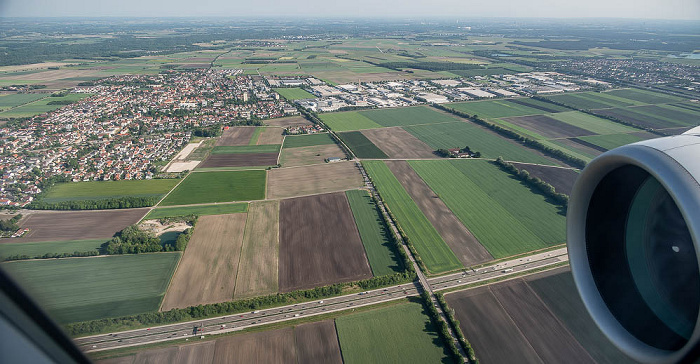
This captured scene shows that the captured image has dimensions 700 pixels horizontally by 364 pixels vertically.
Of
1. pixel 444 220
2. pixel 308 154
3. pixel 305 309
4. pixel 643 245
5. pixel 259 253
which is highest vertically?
pixel 643 245

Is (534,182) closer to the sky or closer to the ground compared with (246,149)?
closer to the ground

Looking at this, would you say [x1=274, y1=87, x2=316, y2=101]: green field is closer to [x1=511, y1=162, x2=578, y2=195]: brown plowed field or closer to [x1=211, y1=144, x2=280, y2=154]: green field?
[x1=211, y1=144, x2=280, y2=154]: green field

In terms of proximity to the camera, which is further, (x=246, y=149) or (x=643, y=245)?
(x=246, y=149)

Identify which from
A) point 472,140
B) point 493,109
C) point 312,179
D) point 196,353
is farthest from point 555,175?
point 196,353

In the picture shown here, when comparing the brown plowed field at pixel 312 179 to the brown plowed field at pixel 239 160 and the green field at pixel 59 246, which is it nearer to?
the brown plowed field at pixel 239 160

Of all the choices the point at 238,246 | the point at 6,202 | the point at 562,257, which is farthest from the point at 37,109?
the point at 562,257

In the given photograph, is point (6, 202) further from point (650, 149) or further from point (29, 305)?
point (650, 149)

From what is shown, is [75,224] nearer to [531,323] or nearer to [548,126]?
[531,323]
